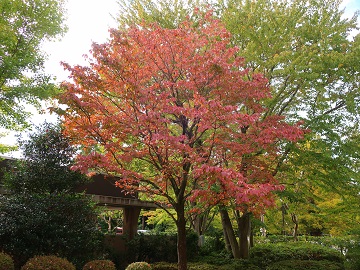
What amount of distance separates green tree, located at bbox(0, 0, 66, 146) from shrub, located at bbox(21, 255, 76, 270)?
18.9ft

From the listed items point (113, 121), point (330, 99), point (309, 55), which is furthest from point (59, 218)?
point (330, 99)

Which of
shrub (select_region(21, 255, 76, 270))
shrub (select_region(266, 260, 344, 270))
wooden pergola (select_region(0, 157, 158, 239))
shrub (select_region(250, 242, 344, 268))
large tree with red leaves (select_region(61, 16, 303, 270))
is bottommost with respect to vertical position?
shrub (select_region(266, 260, 344, 270))

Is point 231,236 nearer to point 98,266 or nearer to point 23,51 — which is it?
point 98,266

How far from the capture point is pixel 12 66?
1054cm

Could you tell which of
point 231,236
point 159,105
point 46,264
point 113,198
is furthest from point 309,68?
point 46,264

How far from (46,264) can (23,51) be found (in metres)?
7.60

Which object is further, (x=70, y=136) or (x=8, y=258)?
(x=70, y=136)

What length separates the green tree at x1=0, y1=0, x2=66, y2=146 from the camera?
1099cm

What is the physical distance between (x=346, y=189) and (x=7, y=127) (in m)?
11.8

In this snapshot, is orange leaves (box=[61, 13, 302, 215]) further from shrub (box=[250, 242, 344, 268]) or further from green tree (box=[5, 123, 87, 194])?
shrub (box=[250, 242, 344, 268])

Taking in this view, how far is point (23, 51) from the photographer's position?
1160 centimetres

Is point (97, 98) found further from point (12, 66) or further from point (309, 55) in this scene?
point (309, 55)

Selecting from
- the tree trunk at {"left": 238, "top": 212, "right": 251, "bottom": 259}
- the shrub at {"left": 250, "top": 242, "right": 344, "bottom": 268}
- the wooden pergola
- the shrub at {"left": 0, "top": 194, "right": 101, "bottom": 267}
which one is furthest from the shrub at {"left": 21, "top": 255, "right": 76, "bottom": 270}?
the shrub at {"left": 250, "top": 242, "right": 344, "bottom": 268}

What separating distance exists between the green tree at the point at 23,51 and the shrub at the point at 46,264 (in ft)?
18.9
